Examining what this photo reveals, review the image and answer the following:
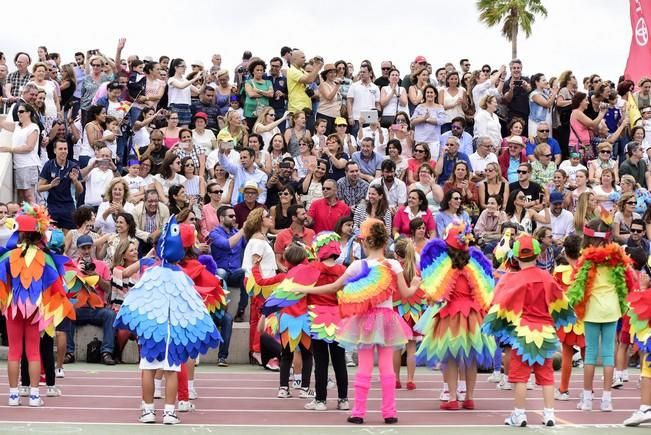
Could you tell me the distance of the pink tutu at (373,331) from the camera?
10.9 metres

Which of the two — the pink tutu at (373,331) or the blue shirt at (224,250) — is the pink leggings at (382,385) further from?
the blue shirt at (224,250)

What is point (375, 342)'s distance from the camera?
10.9 meters

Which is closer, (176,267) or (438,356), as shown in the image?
(176,267)

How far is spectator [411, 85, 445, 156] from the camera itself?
67.0ft

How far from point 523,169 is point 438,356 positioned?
7.59 meters

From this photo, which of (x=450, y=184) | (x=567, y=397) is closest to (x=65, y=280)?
(x=567, y=397)

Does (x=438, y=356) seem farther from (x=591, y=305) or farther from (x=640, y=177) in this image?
(x=640, y=177)

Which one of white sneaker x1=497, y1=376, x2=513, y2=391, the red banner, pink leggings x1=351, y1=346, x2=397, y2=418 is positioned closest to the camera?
pink leggings x1=351, y1=346, x2=397, y2=418

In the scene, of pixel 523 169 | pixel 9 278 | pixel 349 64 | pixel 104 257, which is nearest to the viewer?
pixel 9 278

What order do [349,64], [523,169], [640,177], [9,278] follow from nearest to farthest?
[9,278], [523,169], [640,177], [349,64]

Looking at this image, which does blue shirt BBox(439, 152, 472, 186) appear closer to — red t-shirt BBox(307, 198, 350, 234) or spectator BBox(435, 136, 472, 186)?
spectator BBox(435, 136, 472, 186)

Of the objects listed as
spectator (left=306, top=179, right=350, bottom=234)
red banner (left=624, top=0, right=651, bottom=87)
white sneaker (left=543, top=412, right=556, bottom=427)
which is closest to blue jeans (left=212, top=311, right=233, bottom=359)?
spectator (left=306, top=179, right=350, bottom=234)

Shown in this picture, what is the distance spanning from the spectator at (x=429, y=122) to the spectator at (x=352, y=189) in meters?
2.46

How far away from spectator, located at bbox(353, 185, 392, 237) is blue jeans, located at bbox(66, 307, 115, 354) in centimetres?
395
